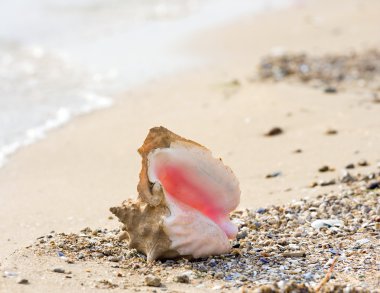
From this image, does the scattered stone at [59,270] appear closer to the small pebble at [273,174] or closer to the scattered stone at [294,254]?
the scattered stone at [294,254]

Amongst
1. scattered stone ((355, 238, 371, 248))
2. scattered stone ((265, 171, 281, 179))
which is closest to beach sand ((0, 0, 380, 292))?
scattered stone ((265, 171, 281, 179))

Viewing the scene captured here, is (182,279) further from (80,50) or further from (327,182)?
(80,50)

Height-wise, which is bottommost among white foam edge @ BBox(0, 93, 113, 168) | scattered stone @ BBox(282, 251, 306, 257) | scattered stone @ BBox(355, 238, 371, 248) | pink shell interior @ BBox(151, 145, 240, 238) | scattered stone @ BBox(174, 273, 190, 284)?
scattered stone @ BBox(174, 273, 190, 284)

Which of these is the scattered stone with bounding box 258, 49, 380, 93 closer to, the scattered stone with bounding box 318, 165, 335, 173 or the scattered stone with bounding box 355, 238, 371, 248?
the scattered stone with bounding box 318, 165, 335, 173

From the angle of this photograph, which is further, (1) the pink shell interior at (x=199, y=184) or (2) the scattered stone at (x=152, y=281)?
(1) the pink shell interior at (x=199, y=184)

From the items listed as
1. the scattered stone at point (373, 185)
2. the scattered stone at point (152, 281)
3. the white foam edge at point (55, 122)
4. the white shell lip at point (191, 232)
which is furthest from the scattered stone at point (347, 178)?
the white foam edge at point (55, 122)

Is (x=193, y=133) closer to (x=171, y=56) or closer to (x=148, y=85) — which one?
(x=148, y=85)

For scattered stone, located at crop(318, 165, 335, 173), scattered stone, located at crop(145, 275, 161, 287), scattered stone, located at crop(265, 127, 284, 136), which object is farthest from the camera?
scattered stone, located at crop(265, 127, 284, 136)
